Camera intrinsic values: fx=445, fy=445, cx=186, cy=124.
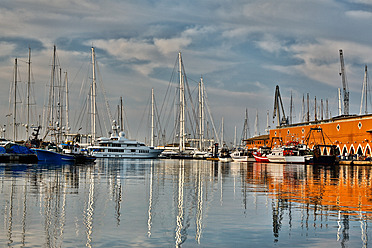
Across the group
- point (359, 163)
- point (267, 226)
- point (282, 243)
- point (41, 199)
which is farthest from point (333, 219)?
point (359, 163)

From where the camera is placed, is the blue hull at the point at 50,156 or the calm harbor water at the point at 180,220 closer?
the calm harbor water at the point at 180,220

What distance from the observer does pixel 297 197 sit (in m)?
23.9

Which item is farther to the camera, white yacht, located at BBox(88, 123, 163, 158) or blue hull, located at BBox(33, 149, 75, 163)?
white yacht, located at BBox(88, 123, 163, 158)

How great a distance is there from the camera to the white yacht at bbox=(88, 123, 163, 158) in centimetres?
14162

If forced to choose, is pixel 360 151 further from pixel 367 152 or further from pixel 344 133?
pixel 344 133

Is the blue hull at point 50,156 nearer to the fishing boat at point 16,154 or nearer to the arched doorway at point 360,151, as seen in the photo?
the fishing boat at point 16,154

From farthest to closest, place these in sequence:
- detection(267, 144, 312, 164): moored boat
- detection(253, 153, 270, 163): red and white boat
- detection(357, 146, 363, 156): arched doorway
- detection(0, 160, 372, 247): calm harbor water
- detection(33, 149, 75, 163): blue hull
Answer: detection(253, 153, 270, 163): red and white boat < detection(267, 144, 312, 164): moored boat < detection(357, 146, 363, 156): arched doorway < detection(33, 149, 75, 163): blue hull < detection(0, 160, 372, 247): calm harbor water

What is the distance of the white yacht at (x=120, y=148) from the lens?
5576 inches

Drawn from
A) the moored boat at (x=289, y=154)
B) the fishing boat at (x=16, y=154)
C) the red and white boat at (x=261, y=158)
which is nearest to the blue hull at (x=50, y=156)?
the fishing boat at (x=16, y=154)

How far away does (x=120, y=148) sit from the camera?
144250mm

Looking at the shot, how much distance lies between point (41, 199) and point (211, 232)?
33.7 feet

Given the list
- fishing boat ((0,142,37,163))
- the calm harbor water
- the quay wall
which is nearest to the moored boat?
the quay wall

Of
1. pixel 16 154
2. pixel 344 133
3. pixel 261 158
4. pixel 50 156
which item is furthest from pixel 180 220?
pixel 261 158

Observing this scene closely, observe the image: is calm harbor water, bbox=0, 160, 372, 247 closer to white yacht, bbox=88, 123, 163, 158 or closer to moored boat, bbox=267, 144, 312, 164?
moored boat, bbox=267, 144, 312, 164
